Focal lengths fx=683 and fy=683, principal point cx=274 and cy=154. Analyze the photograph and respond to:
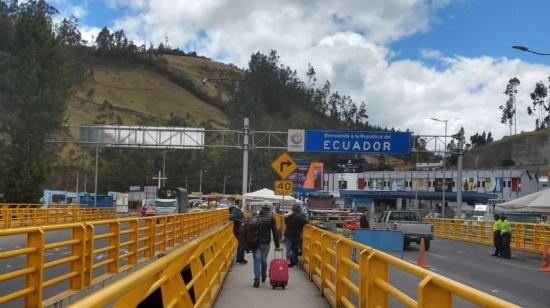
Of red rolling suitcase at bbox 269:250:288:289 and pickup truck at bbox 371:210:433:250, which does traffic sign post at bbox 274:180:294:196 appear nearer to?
pickup truck at bbox 371:210:433:250

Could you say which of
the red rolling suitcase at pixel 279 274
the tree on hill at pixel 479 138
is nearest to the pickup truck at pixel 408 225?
the red rolling suitcase at pixel 279 274

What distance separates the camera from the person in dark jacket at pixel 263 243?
14.1 meters

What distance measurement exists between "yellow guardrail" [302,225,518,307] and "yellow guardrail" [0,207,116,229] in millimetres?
22045

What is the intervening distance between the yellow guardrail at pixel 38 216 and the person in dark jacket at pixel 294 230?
18.8 metres

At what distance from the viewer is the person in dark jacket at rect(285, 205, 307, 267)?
18.1m

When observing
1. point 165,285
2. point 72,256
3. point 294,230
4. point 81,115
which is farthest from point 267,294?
point 81,115

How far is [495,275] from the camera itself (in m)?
19.8

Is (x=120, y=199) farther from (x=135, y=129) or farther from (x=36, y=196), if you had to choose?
(x=135, y=129)

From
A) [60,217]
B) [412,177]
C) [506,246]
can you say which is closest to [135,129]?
[60,217]

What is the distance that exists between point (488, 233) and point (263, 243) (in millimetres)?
27543

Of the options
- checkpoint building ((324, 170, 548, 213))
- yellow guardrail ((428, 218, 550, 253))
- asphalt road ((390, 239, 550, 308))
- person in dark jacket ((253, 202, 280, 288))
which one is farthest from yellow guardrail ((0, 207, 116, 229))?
checkpoint building ((324, 170, 548, 213))

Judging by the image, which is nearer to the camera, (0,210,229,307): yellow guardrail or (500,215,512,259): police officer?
(0,210,229,307): yellow guardrail

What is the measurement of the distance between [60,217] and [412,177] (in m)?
75.7

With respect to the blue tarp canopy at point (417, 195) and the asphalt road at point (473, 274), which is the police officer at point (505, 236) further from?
the blue tarp canopy at point (417, 195)
